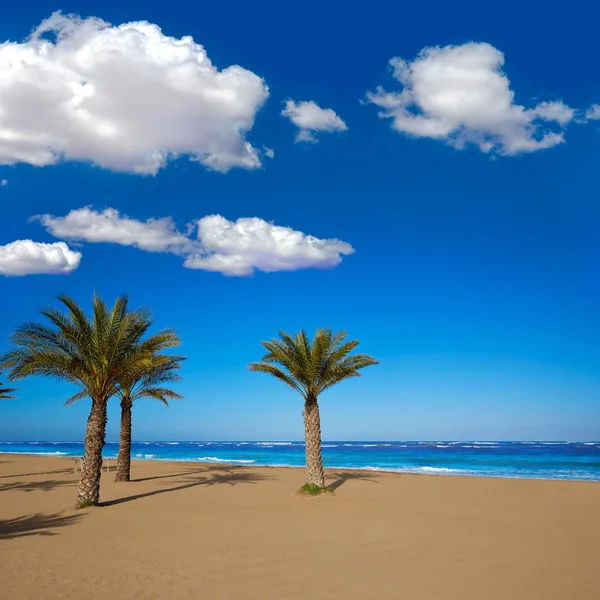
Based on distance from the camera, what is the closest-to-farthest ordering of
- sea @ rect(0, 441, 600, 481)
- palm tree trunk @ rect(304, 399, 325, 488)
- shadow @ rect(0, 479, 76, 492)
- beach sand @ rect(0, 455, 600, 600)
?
beach sand @ rect(0, 455, 600, 600) → palm tree trunk @ rect(304, 399, 325, 488) → shadow @ rect(0, 479, 76, 492) → sea @ rect(0, 441, 600, 481)

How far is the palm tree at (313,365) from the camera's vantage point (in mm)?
19766

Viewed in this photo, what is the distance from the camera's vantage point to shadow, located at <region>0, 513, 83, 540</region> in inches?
477

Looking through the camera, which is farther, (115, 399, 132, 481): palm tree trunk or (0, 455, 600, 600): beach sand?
(115, 399, 132, 481): palm tree trunk

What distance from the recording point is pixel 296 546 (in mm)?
11031

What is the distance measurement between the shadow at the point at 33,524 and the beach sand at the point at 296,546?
0.14 ft

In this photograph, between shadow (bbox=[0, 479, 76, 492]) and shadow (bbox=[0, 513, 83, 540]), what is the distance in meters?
7.66

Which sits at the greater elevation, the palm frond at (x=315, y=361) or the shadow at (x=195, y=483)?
the palm frond at (x=315, y=361)

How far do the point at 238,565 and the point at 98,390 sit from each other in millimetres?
9065

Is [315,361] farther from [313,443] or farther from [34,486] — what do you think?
[34,486]

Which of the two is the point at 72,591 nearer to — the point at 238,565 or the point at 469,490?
the point at 238,565

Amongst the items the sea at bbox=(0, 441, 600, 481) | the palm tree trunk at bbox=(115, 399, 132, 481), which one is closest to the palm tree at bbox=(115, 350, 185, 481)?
the palm tree trunk at bbox=(115, 399, 132, 481)

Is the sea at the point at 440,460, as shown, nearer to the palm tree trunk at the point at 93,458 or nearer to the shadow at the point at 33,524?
the palm tree trunk at the point at 93,458

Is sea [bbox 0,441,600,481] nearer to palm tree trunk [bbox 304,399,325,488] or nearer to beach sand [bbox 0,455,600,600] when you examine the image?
palm tree trunk [bbox 304,399,325,488]

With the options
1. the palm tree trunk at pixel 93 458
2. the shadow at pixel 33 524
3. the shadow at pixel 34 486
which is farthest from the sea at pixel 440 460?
the shadow at pixel 33 524
